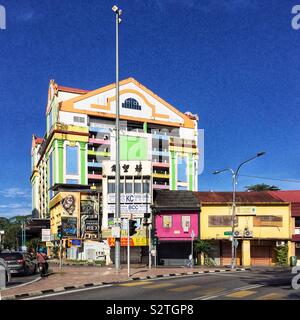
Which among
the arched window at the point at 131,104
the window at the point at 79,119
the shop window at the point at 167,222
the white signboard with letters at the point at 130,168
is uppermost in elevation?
the arched window at the point at 131,104

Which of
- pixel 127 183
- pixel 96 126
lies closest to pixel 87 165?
pixel 96 126

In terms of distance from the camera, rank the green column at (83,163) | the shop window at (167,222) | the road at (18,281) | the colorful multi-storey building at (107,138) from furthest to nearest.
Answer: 1. the green column at (83,163)
2. the colorful multi-storey building at (107,138)
3. the shop window at (167,222)
4. the road at (18,281)

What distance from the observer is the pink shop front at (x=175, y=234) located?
4509cm

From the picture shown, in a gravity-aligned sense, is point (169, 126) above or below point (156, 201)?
above

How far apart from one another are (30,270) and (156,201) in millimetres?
20795

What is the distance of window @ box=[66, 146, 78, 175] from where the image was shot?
8100cm

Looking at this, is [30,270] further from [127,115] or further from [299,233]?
[127,115]

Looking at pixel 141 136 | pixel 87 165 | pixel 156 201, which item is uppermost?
pixel 141 136

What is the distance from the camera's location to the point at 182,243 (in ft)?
149

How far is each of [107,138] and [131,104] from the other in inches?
332

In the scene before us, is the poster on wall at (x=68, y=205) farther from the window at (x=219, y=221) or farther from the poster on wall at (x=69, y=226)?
the window at (x=219, y=221)

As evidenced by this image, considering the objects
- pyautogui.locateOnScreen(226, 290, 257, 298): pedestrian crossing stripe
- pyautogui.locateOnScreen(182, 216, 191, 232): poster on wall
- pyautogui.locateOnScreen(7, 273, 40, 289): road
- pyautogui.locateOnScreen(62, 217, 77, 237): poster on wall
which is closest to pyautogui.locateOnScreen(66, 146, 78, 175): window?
pyautogui.locateOnScreen(62, 217, 77, 237): poster on wall

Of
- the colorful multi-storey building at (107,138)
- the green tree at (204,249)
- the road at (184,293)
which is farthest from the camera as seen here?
the colorful multi-storey building at (107,138)

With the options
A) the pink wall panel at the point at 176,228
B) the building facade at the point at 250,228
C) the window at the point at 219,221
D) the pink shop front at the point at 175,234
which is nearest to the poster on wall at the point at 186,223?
the pink shop front at the point at 175,234
